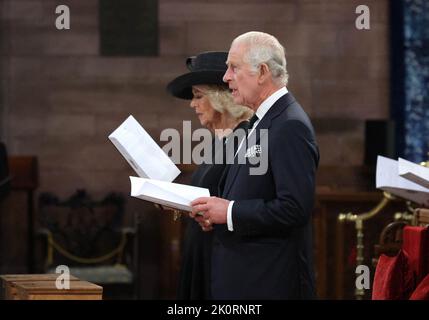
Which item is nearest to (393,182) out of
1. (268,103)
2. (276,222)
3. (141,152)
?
(268,103)

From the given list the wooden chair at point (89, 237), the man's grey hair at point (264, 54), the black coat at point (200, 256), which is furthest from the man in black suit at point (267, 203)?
the wooden chair at point (89, 237)

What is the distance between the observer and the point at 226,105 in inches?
182

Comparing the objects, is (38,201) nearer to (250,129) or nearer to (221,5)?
(221,5)

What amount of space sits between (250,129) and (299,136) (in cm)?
30

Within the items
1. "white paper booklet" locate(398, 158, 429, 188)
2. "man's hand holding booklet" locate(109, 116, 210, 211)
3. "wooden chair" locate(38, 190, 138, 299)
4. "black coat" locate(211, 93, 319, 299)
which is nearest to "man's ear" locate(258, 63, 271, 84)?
"black coat" locate(211, 93, 319, 299)

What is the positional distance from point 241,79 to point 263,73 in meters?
0.08

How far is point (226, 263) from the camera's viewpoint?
3.75 m

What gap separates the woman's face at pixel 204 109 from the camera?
467 cm

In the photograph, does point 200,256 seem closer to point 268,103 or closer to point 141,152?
point 141,152

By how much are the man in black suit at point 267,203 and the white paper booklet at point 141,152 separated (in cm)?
44

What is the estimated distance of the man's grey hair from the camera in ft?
12.5

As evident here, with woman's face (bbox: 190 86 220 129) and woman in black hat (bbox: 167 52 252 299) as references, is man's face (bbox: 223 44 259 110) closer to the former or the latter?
woman in black hat (bbox: 167 52 252 299)
